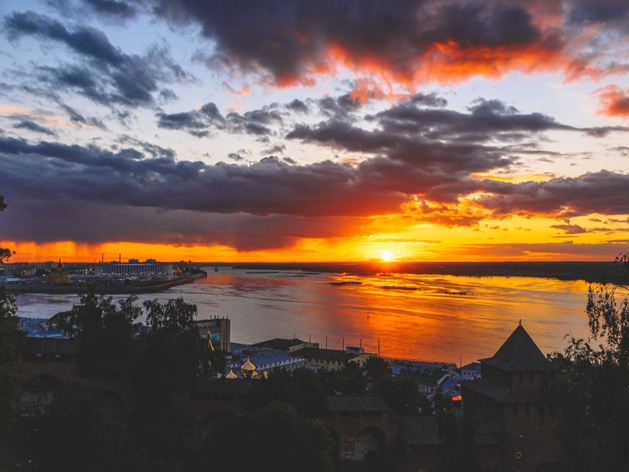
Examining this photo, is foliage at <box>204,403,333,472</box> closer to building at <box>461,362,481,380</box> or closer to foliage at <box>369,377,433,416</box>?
foliage at <box>369,377,433,416</box>

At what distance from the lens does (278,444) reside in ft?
55.9

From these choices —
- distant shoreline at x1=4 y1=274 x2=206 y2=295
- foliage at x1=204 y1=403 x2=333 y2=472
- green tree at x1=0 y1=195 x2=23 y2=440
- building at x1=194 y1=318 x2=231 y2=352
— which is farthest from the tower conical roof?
distant shoreline at x1=4 y1=274 x2=206 y2=295

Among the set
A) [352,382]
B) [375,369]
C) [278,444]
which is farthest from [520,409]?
[375,369]

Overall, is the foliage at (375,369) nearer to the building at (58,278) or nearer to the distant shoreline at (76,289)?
the distant shoreline at (76,289)

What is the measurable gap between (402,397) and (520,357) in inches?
264

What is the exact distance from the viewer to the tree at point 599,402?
33.9ft

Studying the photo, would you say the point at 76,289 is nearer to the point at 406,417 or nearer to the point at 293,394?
the point at 293,394

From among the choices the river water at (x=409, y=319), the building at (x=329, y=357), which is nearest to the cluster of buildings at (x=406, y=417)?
the river water at (x=409, y=319)

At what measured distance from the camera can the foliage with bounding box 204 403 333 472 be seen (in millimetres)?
16875

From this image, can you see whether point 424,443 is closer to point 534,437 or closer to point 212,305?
point 534,437

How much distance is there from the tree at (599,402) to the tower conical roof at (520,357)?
1028cm

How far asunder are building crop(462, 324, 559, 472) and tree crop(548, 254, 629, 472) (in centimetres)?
898

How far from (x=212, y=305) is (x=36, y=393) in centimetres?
8879

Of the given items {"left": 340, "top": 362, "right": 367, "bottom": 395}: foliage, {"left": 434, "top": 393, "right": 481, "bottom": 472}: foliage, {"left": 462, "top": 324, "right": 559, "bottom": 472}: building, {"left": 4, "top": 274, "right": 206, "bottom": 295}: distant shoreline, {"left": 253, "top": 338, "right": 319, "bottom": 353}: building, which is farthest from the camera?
{"left": 4, "top": 274, "right": 206, "bottom": 295}: distant shoreline
